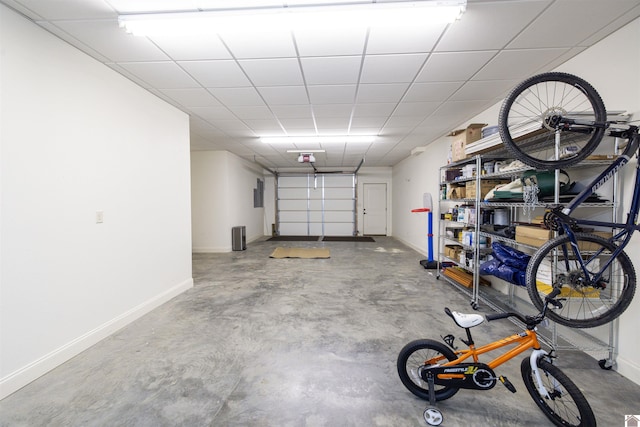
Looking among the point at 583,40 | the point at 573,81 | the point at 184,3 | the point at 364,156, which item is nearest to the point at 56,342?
the point at 184,3

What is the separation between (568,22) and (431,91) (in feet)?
3.78

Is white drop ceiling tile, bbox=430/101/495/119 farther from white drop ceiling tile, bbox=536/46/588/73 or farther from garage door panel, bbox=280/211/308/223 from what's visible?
garage door panel, bbox=280/211/308/223

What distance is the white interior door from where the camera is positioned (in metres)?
8.70

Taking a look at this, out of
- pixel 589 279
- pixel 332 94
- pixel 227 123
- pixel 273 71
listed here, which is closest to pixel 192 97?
pixel 227 123

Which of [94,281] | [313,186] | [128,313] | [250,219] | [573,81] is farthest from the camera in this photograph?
[313,186]

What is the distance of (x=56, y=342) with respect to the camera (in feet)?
6.10

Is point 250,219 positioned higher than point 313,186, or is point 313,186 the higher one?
point 313,186

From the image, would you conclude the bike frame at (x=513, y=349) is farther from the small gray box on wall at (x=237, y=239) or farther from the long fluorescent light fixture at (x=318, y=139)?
the small gray box on wall at (x=237, y=239)

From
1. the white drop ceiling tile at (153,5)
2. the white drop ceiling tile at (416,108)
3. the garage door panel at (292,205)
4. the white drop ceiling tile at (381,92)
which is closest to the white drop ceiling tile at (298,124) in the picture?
the white drop ceiling tile at (381,92)

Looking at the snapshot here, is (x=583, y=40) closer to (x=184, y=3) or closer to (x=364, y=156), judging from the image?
(x=184, y=3)

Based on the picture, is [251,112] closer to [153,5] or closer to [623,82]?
[153,5]

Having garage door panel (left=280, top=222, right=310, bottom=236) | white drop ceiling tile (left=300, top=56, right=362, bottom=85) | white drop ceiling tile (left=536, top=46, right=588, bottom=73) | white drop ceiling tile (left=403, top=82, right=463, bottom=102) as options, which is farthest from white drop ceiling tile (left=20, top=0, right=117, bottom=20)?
garage door panel (left=280, top=222, right=310, bottom=236)

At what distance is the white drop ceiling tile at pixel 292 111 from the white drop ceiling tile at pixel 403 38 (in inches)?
53.8

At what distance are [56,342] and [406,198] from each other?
687cm
